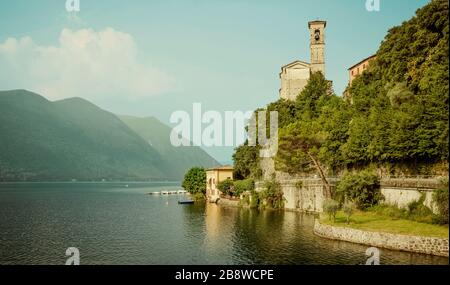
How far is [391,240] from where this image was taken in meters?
32.9

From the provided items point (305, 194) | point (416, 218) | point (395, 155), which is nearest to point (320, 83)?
point (305, 194)

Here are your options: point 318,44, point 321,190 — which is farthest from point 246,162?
point 318,44

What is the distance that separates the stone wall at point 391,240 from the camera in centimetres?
3014

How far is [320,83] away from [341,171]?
35186 mm

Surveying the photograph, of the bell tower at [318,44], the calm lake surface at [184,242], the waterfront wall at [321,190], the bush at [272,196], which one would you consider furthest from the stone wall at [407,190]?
the bell tower at [318,44]

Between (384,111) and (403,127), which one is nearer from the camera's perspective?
(403,127)

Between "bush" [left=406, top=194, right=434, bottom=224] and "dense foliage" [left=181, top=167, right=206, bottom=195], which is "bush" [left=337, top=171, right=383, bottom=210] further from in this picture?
"dense foliage" [left=181, top=167, right=206, bottom=195]

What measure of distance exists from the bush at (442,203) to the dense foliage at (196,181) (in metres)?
70.5

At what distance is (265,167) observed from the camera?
82.4 m

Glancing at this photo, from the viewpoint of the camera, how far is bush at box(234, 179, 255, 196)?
7694cm

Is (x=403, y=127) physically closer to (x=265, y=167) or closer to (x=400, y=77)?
(x=400, y=77)

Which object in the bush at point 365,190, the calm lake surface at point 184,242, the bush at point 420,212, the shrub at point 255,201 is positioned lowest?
the calm lake surface at point 184,242

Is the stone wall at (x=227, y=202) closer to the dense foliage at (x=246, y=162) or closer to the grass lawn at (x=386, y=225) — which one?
the dense foliage at (x=246, y=162)

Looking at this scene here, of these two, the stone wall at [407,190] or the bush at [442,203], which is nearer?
the bush at [442,203]
